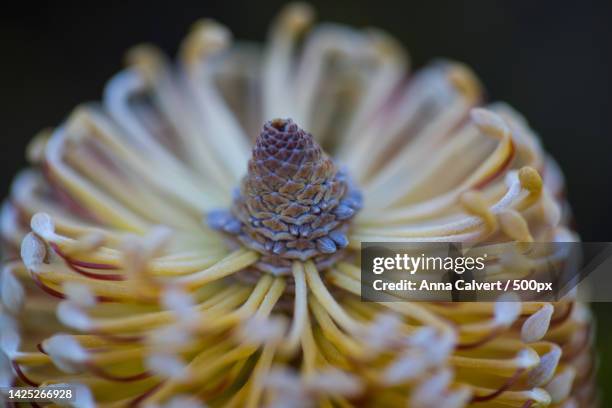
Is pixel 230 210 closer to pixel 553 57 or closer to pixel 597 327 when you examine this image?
pixel 597 327

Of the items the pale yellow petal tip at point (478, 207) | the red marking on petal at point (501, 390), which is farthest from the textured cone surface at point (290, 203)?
the red marking on petal at point (501, 390)

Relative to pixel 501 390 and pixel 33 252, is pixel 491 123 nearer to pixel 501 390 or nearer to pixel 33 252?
pixel 501 390

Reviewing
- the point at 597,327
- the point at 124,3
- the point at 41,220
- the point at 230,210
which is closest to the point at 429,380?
the point at 230,210

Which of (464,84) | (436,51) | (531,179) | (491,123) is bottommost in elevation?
(531,179)

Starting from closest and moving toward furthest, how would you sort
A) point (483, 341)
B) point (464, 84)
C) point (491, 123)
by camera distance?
point (483, 341), point (491, 123), point (464, 84)

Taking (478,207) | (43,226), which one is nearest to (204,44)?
(43,226)

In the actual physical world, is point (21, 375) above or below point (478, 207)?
below

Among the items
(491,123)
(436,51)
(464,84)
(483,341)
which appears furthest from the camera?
(436,51)

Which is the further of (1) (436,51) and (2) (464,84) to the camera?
(1) (436,51)
